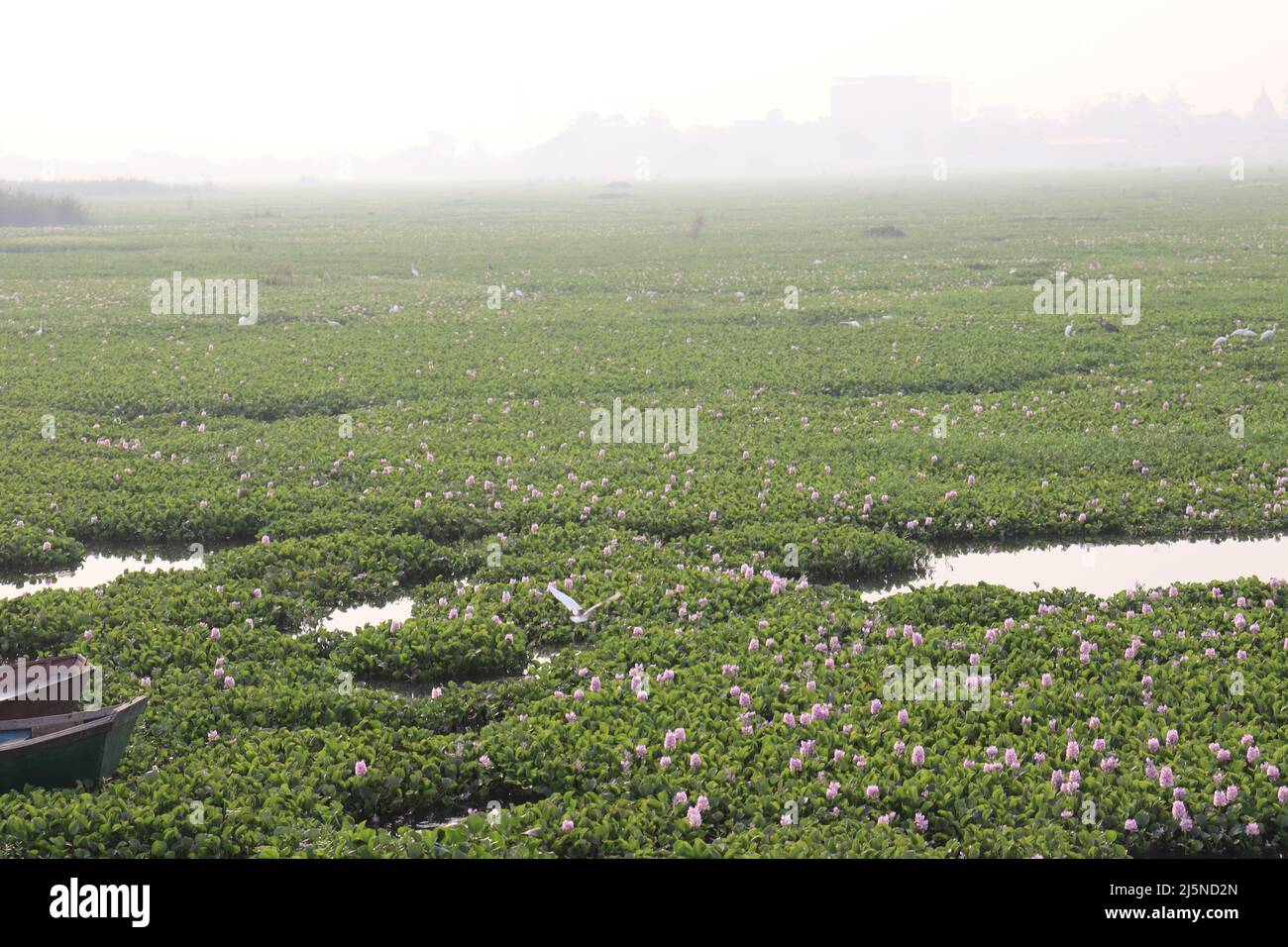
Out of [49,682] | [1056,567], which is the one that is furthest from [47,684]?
[1056,567]

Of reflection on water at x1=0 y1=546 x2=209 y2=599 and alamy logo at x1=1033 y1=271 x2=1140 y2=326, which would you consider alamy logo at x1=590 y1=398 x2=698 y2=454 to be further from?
alamy logo at x1=1033 y1=271 x2=1140 y2=326

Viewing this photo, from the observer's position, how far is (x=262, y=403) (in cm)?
1952

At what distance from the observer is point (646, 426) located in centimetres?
1795

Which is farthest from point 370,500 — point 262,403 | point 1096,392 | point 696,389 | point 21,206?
point 21,206

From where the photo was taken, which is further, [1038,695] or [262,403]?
[262,403]

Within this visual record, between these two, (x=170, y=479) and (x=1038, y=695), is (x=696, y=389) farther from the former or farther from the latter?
(x=1038, y=695)

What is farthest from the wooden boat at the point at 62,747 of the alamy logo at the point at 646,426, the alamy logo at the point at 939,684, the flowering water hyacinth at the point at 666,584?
the alamy logo at the point at 646,426

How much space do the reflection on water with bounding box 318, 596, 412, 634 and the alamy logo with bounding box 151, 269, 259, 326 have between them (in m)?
18.1

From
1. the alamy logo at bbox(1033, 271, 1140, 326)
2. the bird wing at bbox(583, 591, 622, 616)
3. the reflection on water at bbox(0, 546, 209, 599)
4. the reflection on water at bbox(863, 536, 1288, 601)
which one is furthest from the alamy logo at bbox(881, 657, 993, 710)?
the alamy logo at bbox(1033, 271, 1140, 326)

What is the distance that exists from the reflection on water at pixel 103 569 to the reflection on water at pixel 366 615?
6.06 feet

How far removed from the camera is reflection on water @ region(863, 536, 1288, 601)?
12.1 m

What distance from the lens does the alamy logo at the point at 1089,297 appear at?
27.4m

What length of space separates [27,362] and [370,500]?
12.6m

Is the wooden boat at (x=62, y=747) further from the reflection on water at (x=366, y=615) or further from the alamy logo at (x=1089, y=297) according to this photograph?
the alamy logo at (x=1089, y=297)
